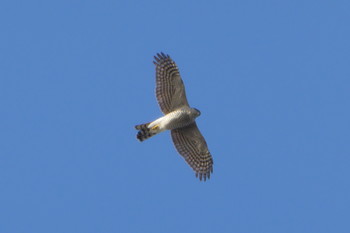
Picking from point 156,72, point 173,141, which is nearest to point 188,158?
point 173,141

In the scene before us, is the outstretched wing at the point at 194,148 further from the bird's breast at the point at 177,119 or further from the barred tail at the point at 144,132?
the barred tail at the point at 144,132

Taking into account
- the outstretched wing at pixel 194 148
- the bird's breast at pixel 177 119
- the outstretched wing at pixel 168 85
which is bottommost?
the outstretched wing at pixel 194 148

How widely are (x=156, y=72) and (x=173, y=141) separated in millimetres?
2333

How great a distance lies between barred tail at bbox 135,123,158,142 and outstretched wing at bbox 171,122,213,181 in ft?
2.99

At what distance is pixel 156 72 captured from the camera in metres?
35.3

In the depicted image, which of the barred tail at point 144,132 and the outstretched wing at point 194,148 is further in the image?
the outstretched wing at point 194,148

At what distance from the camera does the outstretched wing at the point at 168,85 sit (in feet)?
116

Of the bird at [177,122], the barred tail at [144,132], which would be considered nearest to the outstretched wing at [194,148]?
the bird at [177,122]

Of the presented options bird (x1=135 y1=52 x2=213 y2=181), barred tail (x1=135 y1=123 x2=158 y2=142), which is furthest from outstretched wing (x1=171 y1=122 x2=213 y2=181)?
barred tail (x1=135 y1=123 x2=158 y2=142)

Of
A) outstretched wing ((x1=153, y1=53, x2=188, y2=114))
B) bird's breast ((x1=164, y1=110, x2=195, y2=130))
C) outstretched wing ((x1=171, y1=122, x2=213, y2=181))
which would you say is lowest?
outstretched wing ((x1=171, y1=122, x2=213, y2=181))

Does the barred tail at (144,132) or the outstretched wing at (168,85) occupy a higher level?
the outstretched wing at (168,85)

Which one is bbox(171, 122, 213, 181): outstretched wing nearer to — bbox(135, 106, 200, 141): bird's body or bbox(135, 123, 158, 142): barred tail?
bbox(135, 106, 200, 141): bird's body

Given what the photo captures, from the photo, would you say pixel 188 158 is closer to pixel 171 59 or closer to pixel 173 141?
pixel 173 141

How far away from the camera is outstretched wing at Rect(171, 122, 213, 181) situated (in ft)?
117
